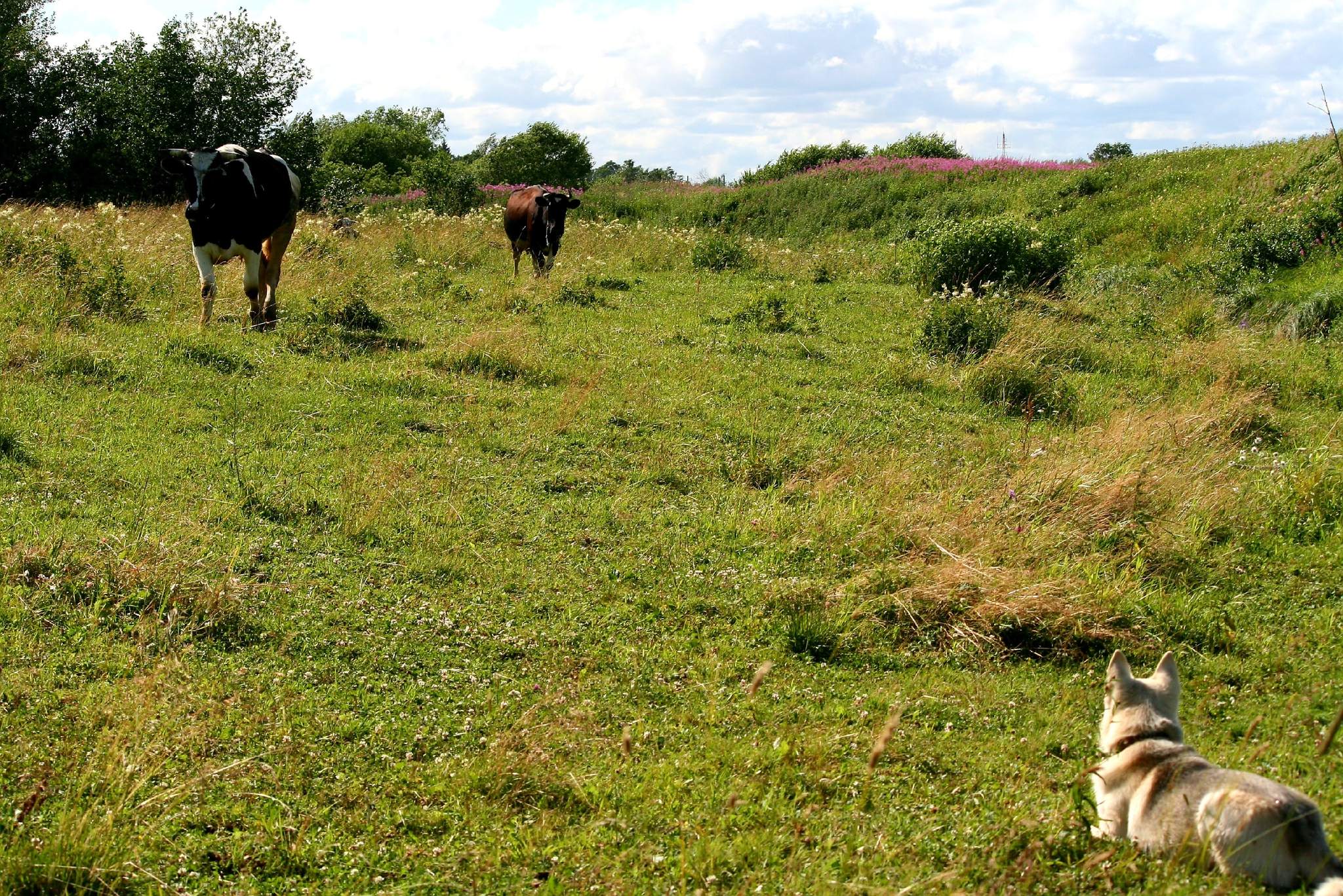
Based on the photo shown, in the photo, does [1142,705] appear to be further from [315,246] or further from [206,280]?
[315,246]

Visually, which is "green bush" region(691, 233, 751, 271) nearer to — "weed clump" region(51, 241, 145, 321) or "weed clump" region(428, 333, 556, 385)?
"weed clump" region(428, 333, 556, 385)

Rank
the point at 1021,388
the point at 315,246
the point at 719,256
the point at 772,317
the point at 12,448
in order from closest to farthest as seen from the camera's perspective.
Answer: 1. the point at 12,448
2. the point at 1021,388
3. the point at 772,317
4. the point at 315,246
5. the point at 719,256

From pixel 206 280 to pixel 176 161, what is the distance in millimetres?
1352

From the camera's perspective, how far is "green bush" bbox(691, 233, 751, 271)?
19844 mm

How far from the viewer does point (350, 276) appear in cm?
1480

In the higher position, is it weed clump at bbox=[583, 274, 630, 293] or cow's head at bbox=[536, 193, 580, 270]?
cow's head at bbox=[536, 193, 580, 270]

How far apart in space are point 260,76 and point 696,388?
2043 centimetres

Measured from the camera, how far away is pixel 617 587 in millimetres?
6254

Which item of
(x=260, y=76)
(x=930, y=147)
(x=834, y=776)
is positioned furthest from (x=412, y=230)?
(x=930, y=147)

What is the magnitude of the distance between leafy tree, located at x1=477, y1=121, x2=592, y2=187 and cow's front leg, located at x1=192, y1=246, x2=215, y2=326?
29141 millimetres

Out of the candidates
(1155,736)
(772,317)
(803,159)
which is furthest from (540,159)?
(1155,736)

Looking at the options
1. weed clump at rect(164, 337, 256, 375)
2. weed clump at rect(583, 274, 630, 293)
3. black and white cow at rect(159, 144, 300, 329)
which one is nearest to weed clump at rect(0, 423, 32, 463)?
weed clump at rect(164, 337, 256, 375)

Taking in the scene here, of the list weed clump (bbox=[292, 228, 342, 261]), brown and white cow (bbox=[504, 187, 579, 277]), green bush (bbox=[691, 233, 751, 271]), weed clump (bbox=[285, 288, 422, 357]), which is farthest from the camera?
green bush (bbox=[691, 233, 751, 271])

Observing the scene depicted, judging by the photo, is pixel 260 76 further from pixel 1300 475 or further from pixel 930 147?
pixel 1300 475
